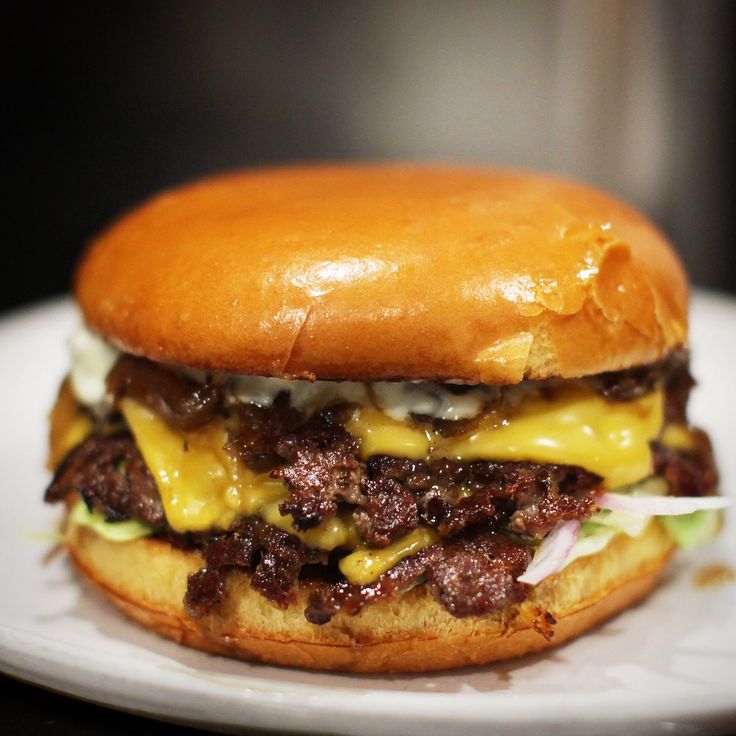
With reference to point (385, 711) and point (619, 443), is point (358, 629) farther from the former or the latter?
point (619, 443)

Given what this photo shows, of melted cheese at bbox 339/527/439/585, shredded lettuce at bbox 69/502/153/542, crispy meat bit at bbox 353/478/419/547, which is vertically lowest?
shredded lettuce at bbox 69/502/153/542

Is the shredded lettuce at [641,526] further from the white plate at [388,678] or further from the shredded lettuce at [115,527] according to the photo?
the shredded lettuce at [115,527]

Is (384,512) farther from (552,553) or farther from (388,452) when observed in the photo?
(552,553)

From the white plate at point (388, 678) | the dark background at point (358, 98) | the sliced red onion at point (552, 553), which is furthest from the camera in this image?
the dark background at point (358, 98)

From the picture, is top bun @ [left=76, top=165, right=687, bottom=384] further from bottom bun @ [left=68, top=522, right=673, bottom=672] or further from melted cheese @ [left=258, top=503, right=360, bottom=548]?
bottom bun @ [left=68, top=522, right=673, bottom=672]

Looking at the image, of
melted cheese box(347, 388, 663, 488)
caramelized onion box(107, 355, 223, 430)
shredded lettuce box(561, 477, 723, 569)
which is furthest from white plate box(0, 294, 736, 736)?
caramelized onion box(107, 355, 223, 430)

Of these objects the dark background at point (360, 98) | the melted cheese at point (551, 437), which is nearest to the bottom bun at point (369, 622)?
the melted cheese at point (551, 437)
